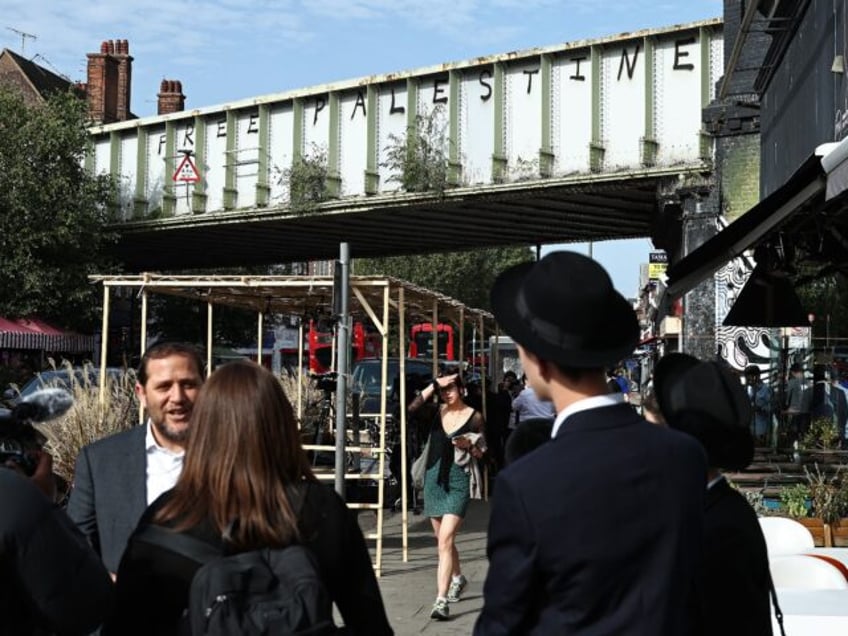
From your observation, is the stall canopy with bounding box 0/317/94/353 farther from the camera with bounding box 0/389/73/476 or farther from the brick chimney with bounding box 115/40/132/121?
the camera with bounding box 0/389/73/476

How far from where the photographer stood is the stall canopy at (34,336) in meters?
29.8

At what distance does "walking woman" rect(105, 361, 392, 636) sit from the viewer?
287cm

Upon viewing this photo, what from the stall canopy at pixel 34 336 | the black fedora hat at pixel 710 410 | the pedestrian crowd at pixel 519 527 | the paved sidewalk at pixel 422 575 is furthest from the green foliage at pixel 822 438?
the stall canopy at pixel 34 336

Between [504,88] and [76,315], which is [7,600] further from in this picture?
[76,315]

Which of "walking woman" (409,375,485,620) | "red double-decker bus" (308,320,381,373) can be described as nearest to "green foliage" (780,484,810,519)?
"walking woman" (409,375,485,620)

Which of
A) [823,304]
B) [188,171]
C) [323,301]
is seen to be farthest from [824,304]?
[323,301]

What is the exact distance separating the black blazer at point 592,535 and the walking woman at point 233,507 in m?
0.45

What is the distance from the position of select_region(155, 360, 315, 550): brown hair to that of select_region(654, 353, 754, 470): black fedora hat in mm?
1026

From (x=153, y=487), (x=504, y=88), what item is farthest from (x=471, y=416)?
(x=504, y=88)

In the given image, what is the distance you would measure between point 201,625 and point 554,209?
22.6m

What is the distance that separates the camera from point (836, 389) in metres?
18.3

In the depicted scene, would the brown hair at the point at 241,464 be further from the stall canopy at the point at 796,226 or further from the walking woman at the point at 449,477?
the walking woman at the point at 449,477

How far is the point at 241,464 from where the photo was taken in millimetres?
2895

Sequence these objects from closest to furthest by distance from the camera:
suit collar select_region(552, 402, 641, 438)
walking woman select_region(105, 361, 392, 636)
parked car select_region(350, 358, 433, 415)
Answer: suit collar select_region(552, 402, 641, 438), walking woman select_region(105, 361, 392, 636), parked car select_region(350, 358, 433, 415)
